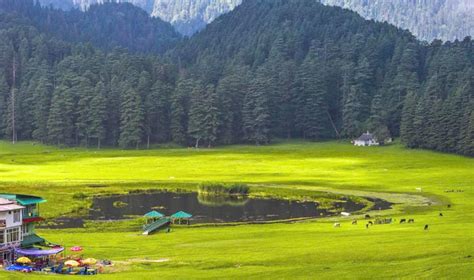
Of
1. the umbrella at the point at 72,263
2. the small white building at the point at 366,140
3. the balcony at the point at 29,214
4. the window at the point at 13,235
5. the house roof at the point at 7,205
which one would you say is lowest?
the umbrella at the point at 72,263

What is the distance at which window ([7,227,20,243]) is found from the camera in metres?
46.3

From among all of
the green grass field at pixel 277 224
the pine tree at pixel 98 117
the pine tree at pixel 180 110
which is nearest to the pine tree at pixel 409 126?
the green grass field at pixel 277 224

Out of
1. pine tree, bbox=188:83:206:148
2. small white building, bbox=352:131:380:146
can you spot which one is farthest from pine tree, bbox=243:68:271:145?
small white building, bbox=352:131:380:146

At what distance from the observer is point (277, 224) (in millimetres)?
62375

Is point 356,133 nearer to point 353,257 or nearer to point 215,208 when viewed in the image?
point 215,208

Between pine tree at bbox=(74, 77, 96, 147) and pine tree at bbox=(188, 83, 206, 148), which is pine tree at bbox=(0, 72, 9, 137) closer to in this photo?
pine tree at bbox=(74, 77, 96, 147)

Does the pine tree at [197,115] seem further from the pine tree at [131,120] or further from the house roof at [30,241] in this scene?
the house roof at [30,241]

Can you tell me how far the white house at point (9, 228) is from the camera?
45469 mm

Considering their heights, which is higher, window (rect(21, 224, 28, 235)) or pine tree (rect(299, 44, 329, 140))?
pine tree (rect(299, 44, 329, 140))

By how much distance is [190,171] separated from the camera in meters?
109

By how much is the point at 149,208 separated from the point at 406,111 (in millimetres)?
92773

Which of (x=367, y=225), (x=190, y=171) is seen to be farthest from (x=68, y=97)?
(x=367, y=225)

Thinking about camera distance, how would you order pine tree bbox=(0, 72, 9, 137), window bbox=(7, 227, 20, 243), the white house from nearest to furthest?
the white house < window bbox=(7, 227, 20, 243) < pine tree bbox=(0, 72, 9, 137)

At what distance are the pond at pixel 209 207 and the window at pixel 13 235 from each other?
2017 centimetres
